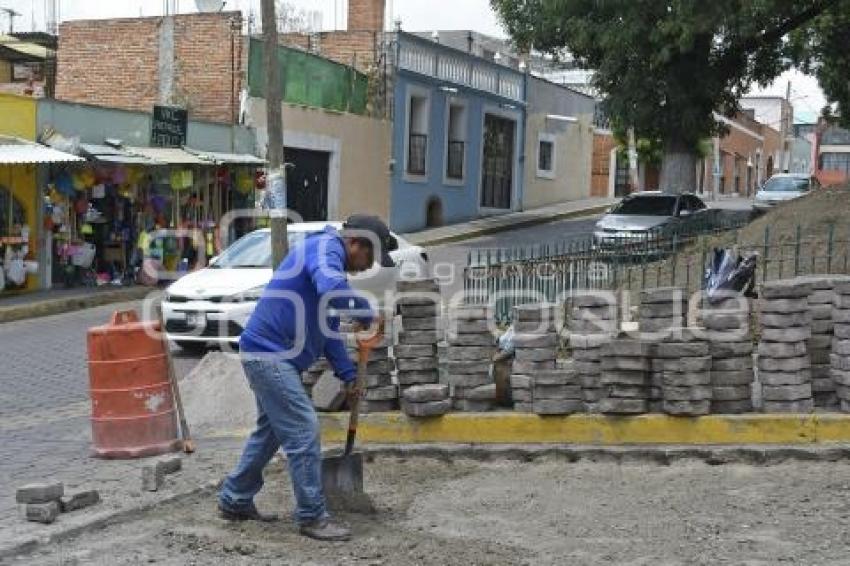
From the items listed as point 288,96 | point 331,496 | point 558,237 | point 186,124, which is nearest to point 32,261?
point 186,124

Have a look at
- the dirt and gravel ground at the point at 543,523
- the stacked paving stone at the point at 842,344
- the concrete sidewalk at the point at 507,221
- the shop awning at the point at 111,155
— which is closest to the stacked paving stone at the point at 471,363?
the dirt and gravel ground at the point at 543,523

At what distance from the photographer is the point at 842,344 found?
681 cm

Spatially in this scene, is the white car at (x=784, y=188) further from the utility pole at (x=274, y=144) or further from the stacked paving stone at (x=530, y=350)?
the stacked paving stone at (x=530, y=350)

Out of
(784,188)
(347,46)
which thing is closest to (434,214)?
(347,46)

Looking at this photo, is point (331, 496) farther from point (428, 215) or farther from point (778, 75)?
point (428, 215)

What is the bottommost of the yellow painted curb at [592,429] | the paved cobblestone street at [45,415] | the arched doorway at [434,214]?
the paved cobblestone street at [45,415]

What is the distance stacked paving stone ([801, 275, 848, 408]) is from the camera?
7.02 m

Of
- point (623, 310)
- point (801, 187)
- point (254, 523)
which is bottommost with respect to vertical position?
point (254, 523)

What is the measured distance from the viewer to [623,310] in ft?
28.4

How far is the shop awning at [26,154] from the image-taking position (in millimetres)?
15383

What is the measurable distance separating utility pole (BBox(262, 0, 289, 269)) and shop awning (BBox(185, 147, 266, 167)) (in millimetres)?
9731

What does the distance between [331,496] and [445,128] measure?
24311 mm

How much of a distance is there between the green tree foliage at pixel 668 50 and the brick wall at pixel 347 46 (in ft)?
17.8

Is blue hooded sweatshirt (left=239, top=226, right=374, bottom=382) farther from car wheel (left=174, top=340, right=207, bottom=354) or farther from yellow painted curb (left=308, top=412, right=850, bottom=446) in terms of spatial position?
car wheel (left=174, top=340, right=207, bottom=354)
